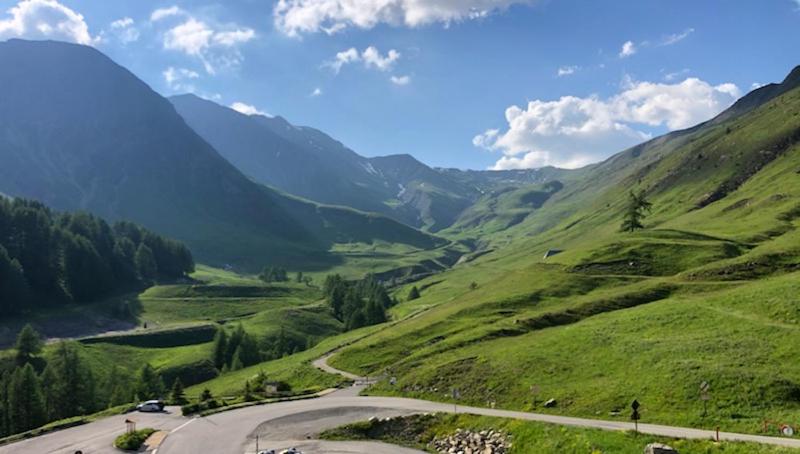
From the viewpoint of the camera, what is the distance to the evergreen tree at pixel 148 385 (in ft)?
320

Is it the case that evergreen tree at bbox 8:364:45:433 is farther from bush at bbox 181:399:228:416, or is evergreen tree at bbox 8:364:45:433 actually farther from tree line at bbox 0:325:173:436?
Result: bush at bbox 181:399:228:416

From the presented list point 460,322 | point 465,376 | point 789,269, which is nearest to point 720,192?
point 789,269

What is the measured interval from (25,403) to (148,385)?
74.0ft

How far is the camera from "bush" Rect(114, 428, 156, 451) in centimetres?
4675

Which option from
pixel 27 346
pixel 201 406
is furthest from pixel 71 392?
pixel 201 406

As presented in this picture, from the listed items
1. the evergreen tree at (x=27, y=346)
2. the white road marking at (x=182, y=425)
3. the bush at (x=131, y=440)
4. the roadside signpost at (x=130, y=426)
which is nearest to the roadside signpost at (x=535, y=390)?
the white road marking at (x=182, y=425)

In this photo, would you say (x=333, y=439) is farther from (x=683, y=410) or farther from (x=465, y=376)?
(x=683, y=410)

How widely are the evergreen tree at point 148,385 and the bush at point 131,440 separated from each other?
49.8m

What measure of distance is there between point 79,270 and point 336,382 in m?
157

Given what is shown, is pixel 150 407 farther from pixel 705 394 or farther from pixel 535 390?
pixel 705 394

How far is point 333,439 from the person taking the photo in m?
49.1

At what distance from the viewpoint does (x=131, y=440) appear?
155 ft

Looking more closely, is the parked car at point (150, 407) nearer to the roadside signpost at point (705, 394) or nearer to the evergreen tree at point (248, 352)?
the roadside signpost at point (705, 394)

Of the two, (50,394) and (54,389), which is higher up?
(54,389)
